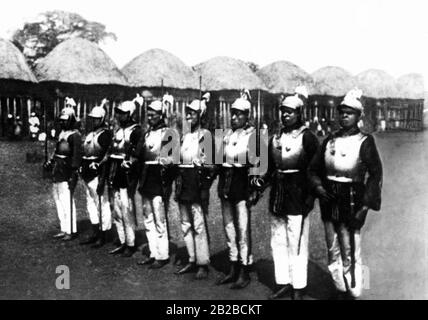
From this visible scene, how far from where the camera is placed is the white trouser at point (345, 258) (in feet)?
14.1

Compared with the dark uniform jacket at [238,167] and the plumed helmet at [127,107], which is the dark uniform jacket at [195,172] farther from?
the plumed helmet at [127,107]

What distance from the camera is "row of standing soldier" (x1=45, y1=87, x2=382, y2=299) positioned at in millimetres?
4270

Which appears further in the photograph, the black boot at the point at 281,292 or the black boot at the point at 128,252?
the black boot at the point at 128,252

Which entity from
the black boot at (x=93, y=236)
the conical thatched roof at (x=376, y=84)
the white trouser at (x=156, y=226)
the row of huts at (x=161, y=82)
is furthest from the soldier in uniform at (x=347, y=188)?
the conical thatched roof at (x=376, y=84)

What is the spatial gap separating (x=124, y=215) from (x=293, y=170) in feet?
8.09

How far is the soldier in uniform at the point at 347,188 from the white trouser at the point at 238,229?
33.9 inches

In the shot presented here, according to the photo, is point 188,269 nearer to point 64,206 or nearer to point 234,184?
point 234,184

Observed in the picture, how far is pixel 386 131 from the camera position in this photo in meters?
20.6

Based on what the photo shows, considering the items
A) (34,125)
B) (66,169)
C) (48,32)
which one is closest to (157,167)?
(66,169)

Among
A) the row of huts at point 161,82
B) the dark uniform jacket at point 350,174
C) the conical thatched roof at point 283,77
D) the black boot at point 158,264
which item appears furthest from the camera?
the conical thatched roof at point 283,77

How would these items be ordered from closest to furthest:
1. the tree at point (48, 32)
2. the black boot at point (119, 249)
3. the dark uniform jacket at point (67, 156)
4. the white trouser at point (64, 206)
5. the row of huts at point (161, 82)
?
1. the black boot at point (119, 249)
2. the dark uniform jacket at point (67, 156)
3. the white trouser at point (64, 206)
4. the row of huts at point (161, 82)
5. the tree at point (48, 32)

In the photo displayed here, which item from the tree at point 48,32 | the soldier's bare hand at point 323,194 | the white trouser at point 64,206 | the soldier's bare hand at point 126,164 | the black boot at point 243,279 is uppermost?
the tree at point 48,32

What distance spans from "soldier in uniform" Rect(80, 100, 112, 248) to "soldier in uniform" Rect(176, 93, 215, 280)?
57.2 inches

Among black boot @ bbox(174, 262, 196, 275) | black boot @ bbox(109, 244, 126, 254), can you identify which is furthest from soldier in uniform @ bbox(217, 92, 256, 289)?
black boot @ bbox(109, 244, 126, 254)
